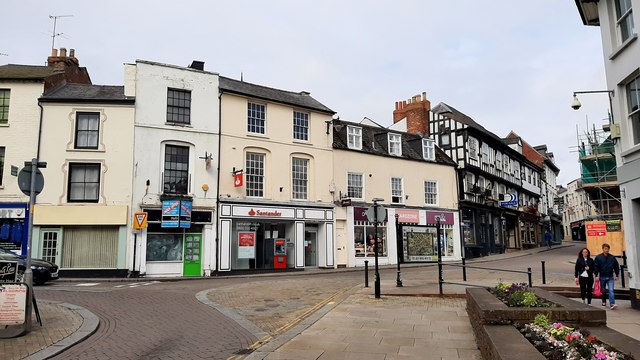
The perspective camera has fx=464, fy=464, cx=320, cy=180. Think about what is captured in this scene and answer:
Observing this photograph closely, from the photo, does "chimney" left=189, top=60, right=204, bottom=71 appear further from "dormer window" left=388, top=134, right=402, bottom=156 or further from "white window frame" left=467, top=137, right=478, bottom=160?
"white window frame" left=467, top=137, right=478, bottom=160

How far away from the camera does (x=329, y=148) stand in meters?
28.3

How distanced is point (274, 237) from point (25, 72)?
15276 mm

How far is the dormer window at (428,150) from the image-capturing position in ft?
109

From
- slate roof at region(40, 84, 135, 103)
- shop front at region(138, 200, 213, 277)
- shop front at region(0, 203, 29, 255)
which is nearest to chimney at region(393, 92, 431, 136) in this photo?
shop front at region(138, 200, 213, 277)

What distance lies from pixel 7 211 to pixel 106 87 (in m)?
7.75

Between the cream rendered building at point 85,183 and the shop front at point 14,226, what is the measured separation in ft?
2.20

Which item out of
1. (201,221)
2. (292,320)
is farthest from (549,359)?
(201,221)

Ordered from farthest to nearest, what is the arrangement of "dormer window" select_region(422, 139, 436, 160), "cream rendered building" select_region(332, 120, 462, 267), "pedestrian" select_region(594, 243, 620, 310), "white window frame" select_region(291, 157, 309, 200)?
"dormer window" select_region(422, 139, 436, 160)
"cream rendered building" select_region(332, 120, 462, 267)
"white window frame" select_region(291, 157, 309, 200)
"pedestrian" select_region(594, 243, 620, 310)

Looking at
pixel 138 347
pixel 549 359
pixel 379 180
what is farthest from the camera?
pixel 379 180

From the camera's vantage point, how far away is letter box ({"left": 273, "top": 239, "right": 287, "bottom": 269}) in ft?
83.4

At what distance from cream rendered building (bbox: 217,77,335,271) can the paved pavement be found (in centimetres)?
985

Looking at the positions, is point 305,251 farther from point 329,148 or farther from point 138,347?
point 138,347

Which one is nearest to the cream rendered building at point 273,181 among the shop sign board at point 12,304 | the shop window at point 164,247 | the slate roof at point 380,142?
the slate roof at point 380,142

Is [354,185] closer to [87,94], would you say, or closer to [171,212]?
[171,212]
